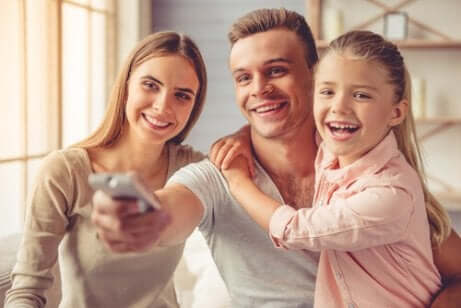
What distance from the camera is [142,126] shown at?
196 centimetres

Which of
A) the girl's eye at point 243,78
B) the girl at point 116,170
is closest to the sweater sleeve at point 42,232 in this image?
the girl at point 116,170

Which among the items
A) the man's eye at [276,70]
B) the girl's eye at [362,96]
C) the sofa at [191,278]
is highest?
the man's eye at [276,70]

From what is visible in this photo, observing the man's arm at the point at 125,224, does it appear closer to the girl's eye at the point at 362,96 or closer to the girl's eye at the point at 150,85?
the girl's eye at the point at 362,96

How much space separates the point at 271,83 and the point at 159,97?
304mm

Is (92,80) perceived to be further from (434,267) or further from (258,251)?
(434,267)

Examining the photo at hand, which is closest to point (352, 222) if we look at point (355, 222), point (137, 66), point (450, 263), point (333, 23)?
point (355, 222)

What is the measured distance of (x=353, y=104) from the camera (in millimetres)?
1550

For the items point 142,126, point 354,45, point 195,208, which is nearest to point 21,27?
point 142,126

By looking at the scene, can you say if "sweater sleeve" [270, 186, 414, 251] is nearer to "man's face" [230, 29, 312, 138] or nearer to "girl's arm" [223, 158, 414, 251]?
"girl's arm" [223, 158, 414, 251]

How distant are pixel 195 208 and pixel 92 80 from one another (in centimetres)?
258

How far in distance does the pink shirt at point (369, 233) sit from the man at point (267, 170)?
226 mm

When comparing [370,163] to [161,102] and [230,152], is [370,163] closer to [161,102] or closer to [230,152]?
[230,152]

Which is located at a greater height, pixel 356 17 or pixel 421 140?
pixel 356 17

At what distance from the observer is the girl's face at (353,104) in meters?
1.55
